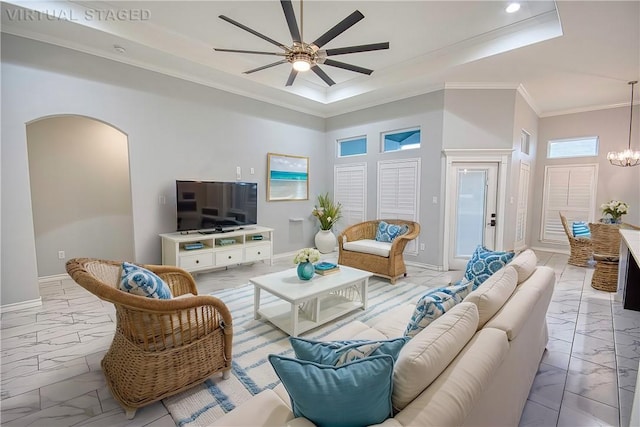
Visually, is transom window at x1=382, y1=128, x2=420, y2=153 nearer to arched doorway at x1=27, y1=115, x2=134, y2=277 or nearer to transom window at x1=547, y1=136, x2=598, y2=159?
transom window at x1=547, y1=136, x2=598, y2=159

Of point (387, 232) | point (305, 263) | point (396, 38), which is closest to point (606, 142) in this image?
point (387, 232)

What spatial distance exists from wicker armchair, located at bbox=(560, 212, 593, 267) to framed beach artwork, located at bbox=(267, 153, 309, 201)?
4.81 meters

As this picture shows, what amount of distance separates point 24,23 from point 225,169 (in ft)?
8.96

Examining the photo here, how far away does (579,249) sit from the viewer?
505 cm

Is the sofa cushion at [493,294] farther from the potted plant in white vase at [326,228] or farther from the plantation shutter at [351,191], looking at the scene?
the potted plant in white vase at [326,228]

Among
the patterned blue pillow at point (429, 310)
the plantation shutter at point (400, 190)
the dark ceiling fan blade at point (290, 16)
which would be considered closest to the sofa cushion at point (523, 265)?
the patterned blue pillow at point (429, 310)

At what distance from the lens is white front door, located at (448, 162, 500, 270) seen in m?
4.81

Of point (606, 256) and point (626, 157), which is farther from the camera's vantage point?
point (626, 157)

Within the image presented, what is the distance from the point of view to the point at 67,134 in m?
4.23

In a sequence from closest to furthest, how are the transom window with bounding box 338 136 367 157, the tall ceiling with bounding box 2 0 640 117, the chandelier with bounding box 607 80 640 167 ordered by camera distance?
the tall ceiling with bounding box 2 0 640 117 < the chandelier with bounding box 607 80 640 167 < the transom window with bounding box 338 136 367 157

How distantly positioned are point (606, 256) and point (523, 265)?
301cm

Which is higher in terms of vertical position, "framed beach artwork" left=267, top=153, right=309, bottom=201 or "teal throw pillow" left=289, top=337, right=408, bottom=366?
"framed beach artwork" left=267, top=153, right=309, bottom=201

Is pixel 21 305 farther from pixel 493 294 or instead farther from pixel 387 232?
pixel 387 232

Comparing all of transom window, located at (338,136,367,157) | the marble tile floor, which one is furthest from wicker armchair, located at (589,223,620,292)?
transom window, located at (338,136,367,157)
